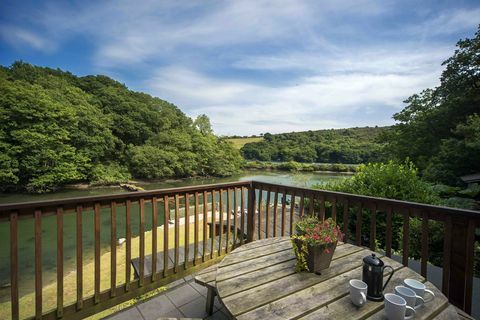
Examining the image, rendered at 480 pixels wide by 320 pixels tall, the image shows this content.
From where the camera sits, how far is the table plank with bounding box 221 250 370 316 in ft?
3.26

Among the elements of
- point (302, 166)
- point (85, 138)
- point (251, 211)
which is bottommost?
point (302, 166)

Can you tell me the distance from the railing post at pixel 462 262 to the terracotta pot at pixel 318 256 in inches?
43.7

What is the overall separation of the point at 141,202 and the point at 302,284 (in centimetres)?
156

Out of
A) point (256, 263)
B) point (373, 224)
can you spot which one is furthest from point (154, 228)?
point (373, 224)

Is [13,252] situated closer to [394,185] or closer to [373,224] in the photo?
[373,224]

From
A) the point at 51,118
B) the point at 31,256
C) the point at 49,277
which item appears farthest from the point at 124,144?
the point at 49,277

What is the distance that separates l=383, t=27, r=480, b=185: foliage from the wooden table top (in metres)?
10.1

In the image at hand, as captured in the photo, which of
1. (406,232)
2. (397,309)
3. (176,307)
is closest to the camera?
(397,309)

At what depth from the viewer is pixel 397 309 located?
2.85 ft

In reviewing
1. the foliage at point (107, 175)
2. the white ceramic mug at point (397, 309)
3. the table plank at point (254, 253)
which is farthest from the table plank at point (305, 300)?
the foliage at point (107, 175)

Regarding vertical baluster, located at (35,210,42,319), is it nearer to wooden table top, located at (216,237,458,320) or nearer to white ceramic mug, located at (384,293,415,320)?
wooden table top, located at (216,237,458,320)

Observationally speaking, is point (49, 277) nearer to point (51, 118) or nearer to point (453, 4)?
point (453, 4)

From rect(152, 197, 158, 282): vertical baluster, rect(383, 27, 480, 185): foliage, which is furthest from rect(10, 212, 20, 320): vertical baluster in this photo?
rect(383, 27, 480, 185): foliage

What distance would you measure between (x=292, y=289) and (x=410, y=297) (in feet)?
1.58
